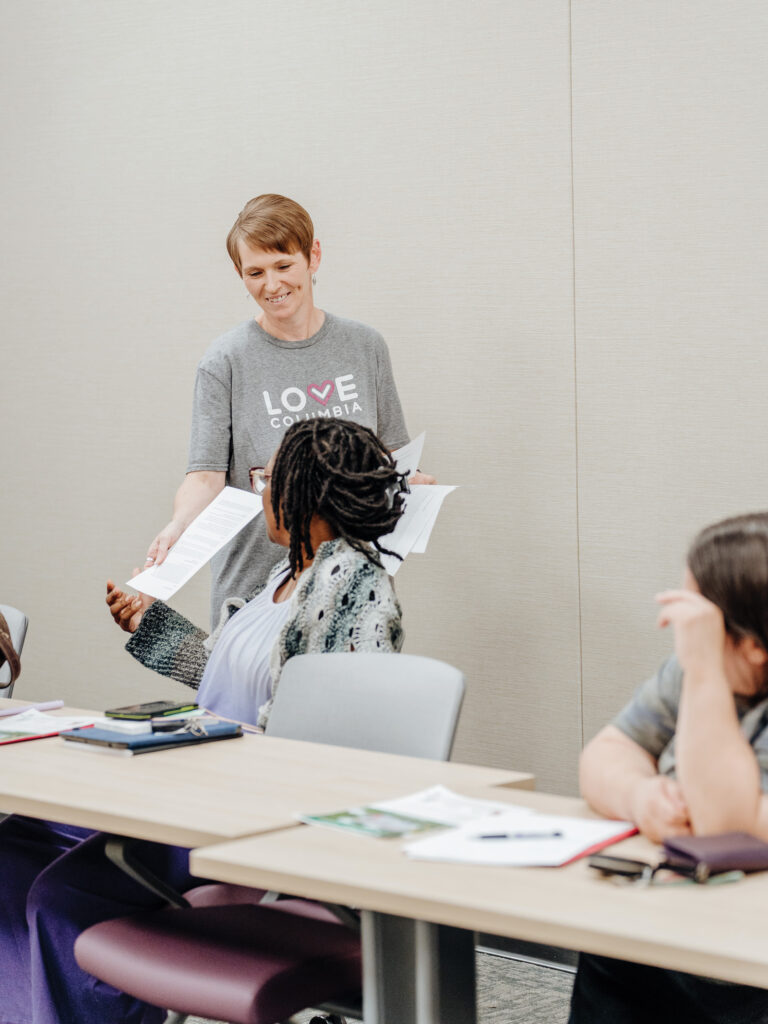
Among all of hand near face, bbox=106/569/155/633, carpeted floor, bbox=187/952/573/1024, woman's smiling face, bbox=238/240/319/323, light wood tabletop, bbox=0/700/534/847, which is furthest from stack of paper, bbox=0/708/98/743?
woman's smiling face, bbox=238/240/319/323

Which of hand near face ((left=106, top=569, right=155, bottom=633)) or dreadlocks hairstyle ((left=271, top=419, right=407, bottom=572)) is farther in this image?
hand near face ((left=106, top=569, right=155, bottom=633))

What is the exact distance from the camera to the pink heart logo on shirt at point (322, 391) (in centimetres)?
307

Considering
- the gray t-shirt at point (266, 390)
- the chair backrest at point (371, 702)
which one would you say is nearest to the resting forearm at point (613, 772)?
the chair backrest at point (371, 702)

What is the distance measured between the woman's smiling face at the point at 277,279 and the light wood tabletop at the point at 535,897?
1.75 metres

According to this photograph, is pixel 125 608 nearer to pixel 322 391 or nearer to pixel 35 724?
pixel 35 724

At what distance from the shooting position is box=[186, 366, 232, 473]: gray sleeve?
121 inches

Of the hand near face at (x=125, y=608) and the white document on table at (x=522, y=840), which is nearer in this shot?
the white document on table at (x=522, y=840)

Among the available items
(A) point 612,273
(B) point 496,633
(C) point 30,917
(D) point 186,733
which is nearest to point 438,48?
(A) point 612,273

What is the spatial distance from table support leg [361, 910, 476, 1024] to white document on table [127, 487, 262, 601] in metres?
1.21

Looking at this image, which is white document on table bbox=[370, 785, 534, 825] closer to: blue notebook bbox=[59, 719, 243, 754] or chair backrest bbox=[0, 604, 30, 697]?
blue notebook bbox=[59, 719, 243, 754]

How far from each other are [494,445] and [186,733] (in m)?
1.68

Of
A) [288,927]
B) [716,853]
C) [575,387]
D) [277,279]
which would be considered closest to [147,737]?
[288,927]

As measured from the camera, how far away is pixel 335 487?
243 cm

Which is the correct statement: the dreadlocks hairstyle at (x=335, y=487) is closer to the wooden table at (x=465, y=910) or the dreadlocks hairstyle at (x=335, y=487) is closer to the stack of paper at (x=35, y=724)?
the stack of paper at (x=35, y=724)
